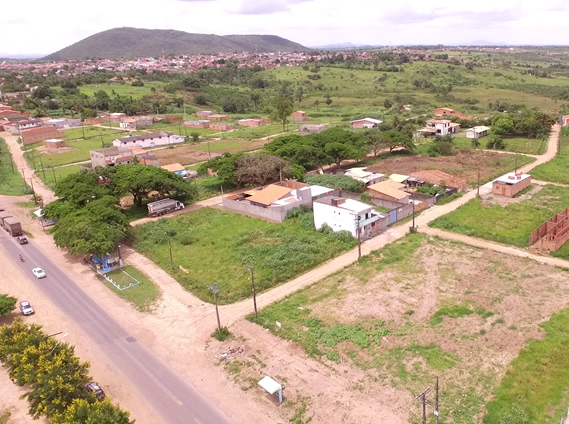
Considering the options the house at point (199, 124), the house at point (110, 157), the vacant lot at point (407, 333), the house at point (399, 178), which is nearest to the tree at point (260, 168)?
the house at point (399, 178)

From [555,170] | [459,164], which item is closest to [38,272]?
[459,164]

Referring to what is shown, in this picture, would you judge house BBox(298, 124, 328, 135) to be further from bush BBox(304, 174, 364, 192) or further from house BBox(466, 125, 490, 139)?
bush BBox(304, 174, 364, 192)

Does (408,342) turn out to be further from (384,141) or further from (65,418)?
(384,141)

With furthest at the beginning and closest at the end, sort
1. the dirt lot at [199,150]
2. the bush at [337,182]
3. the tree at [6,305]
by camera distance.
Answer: the dirt lot at [199,150] → the bush at [337,182] → the tree at [6,305]

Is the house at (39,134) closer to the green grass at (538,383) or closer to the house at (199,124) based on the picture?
the house at (199,124)

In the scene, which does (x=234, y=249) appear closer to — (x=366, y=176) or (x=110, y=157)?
(x=366, y=176)
